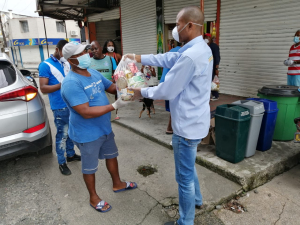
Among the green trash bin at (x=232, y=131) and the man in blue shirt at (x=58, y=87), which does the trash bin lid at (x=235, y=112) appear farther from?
the man in blue shirt at (x=58, y=87)

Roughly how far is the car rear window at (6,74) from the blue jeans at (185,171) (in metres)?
2.43

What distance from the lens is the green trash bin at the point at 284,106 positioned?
3.56 metres

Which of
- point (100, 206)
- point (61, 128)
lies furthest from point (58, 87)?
point (100, 206)

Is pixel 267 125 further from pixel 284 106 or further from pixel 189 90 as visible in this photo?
pixel 189 90

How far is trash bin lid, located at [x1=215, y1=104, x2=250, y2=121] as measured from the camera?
118 inches

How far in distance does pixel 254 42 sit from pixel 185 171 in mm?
5741

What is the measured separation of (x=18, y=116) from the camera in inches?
118

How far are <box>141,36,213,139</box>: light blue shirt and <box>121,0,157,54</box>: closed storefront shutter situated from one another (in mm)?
8130

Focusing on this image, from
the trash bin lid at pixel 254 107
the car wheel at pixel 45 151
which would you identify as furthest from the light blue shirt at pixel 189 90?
the car wheel at pixel 45 151

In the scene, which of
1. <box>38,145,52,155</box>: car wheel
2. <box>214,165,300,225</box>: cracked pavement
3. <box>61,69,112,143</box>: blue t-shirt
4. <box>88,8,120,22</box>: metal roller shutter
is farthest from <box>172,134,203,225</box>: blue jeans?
<box>88,8,120,22</box>: metal roller shutter

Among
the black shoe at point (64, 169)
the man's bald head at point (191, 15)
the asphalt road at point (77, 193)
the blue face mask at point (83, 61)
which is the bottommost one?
the asphalt road at point (77, 193)

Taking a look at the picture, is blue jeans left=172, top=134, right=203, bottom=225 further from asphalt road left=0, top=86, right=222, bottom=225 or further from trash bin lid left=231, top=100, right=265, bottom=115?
trash bin lid left=231, top=100, right=265, bottom=115

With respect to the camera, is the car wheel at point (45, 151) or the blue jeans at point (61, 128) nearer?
the blue jeans at point (61, 128)

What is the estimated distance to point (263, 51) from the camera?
250 inches
